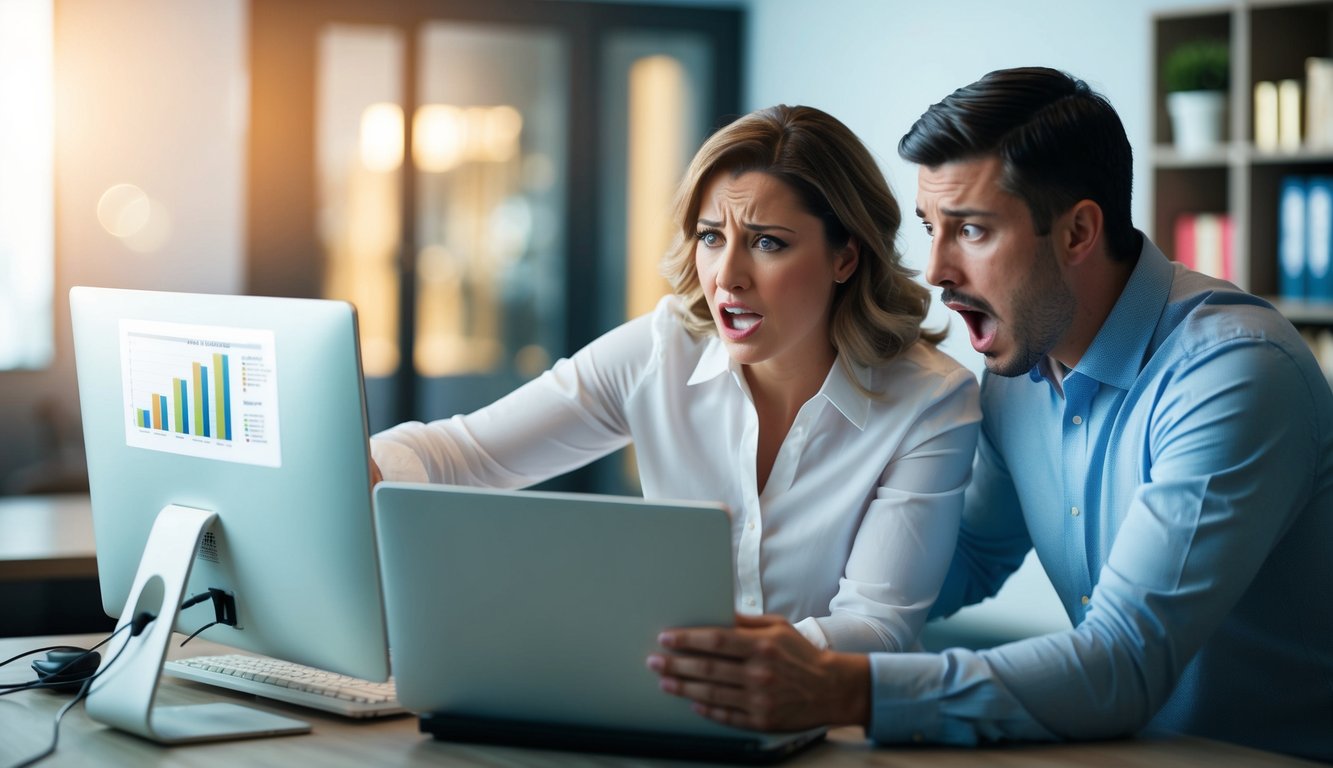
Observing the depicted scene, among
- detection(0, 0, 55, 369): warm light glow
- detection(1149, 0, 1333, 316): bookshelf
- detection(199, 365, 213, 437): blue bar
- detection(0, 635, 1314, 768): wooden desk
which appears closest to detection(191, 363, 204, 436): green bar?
detection(199, 365, 213, 437): blue bar

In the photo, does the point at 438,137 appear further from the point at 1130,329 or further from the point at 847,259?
the point at 1130,329

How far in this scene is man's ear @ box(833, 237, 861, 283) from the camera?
1894 millimetres

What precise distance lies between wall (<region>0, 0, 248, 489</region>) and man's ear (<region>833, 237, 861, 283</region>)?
3.95 m

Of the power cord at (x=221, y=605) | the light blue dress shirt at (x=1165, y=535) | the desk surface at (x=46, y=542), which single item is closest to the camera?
the light blue dress shirt at (x=1165, y=535)

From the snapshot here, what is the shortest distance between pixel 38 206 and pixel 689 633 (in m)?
4.53

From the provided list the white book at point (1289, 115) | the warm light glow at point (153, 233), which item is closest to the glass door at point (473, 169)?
the warm light glow at point (153, 233)

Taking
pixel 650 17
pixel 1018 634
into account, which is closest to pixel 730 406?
pixel 1018 634

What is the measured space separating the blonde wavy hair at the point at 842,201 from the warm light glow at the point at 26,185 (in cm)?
379

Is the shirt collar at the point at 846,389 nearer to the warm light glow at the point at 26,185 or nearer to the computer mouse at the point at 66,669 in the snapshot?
the computer mouse at the point at 66,669

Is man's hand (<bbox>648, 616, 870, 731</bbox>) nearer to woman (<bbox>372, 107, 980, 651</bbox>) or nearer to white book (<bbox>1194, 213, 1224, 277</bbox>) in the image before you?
woman (<bbox>372, 107, 980, 651</bbox>)

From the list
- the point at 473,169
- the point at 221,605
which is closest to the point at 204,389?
the point at 221,605

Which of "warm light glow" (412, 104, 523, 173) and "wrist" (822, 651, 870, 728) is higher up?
"warm light glow" (412, 104, 523, 173)

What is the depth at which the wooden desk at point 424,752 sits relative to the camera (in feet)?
4.05

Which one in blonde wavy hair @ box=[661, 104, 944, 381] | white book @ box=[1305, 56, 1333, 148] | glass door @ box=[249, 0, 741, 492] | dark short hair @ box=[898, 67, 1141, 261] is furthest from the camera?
A: glass door @ box=[249, 0, 741, 492]
